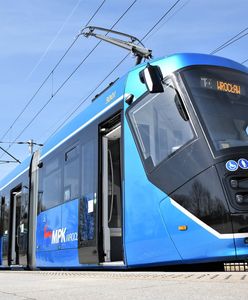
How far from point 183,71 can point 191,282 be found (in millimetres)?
3106

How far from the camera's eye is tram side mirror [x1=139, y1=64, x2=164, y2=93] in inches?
247

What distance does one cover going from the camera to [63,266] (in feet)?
30.6

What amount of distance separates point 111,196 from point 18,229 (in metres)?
6.10

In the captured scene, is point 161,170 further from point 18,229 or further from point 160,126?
point 18,229

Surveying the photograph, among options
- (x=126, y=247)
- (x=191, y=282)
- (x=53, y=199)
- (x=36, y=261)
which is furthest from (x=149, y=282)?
(x=36, y=261)

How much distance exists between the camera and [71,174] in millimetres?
9258

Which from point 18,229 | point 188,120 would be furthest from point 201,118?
point 18,229

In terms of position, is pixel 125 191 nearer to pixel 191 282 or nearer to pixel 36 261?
pixel 191 282

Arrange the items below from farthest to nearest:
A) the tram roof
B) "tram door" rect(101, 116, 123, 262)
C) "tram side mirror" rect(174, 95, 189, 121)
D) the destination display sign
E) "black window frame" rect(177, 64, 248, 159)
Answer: "tram door" rect(101, 116, 123, 262), the tram roof, the destination display sign, "tram side mirror" rect(174, 95, 189, 121), "black window frame" rect(177, 64, 248, 159)

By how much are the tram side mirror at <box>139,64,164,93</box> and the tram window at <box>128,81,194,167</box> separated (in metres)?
0.26

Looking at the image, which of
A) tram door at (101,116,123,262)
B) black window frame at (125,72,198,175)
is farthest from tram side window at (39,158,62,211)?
black window frame at (125,72,198,175)

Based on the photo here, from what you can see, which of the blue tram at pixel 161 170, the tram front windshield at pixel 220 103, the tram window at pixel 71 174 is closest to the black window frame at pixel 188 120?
the blue tram at pixel 161 170

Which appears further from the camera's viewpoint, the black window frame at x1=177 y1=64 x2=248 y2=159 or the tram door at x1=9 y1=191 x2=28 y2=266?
the tram door at x1=9 y1=191 x2=28 y2=266

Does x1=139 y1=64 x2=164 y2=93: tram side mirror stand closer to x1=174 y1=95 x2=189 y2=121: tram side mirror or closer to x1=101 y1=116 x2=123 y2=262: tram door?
x1=174 y1=95 x2=189 y2=121: tram side mirror
